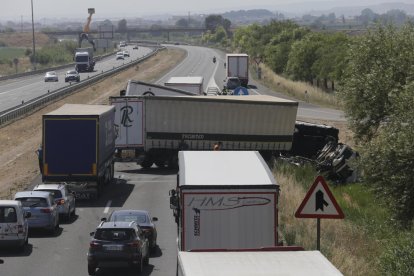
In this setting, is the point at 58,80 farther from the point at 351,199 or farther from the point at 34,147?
the point at 351,199

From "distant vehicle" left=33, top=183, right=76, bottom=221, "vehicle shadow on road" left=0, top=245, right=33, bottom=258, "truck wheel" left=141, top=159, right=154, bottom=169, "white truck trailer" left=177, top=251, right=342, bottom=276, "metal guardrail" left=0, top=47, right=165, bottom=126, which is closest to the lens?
"white truck trailer" left=177, top=251, right=342, bottom=276

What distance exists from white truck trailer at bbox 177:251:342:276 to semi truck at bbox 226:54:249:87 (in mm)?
82672

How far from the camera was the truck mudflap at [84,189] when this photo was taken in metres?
34.9

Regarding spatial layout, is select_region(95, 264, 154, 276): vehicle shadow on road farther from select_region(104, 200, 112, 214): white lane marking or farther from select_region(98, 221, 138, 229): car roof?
select_region(104, 200, 112, 214): white lane marking

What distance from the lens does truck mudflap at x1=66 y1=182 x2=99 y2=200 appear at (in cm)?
3491

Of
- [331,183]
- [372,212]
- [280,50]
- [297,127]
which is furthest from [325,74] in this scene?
[372,212]

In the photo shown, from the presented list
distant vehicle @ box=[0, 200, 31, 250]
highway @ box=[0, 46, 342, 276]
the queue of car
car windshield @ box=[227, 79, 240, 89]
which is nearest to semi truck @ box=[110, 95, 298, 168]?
highway @ box=[0, 46, 342, 276]

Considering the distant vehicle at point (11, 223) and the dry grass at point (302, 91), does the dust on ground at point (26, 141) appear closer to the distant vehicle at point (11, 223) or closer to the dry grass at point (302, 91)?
the distant vehicle at point (11, 223)

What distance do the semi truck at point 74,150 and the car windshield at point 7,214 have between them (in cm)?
959

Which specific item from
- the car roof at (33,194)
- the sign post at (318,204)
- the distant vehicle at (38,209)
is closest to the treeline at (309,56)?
the car roof at (33,194)

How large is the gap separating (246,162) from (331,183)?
59.7ft

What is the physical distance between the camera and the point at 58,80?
116312 mm

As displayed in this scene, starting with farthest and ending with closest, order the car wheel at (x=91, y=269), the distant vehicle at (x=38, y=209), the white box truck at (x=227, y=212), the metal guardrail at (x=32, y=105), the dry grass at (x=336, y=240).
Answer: the metal guardrail at (x=32, y=105)
the distant vehicle at (x=38, y=209)
the car wheel at (x=91, y=269)
the dry grass at (x=336, y=240)
the white box truck at (x=227, y=212)

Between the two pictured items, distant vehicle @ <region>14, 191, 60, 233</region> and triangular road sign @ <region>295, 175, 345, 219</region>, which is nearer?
triangular road sign @ <region>295, 175, 345, 219</region>
